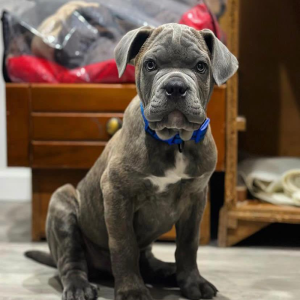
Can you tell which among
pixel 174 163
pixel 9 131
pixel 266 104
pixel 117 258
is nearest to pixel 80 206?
pixel 117 258

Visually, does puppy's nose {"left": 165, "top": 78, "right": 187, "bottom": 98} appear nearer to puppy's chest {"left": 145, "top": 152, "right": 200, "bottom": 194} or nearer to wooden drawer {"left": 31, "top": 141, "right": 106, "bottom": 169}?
puppy's chest {"left": 145, "top": 152, "right": 200, "bottom": 194}

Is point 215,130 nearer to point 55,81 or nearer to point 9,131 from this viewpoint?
point 55,81

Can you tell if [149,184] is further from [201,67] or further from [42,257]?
[42,257]

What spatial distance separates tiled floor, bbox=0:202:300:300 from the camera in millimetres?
1687

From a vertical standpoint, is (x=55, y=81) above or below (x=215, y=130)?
above

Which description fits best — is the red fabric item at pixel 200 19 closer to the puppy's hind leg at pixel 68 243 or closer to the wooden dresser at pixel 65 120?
the wooden dresser at pixel 65 120

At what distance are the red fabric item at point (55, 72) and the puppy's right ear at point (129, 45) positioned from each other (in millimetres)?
575

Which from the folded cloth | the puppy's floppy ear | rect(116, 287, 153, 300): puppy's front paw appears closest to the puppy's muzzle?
the puppy's floppy ear

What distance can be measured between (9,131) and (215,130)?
0.74 meters

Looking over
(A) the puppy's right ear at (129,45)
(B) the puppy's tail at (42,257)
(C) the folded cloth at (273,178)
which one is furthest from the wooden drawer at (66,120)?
(A) the puppy's right ear at (129,45)

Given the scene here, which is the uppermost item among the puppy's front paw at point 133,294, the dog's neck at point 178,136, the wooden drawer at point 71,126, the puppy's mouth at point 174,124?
the puppy's mouth at point 174,124

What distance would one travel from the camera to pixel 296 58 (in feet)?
8.53

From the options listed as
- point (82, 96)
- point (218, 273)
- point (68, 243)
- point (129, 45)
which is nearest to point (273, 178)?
point (218, 273)

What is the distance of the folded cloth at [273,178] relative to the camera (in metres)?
2.19
